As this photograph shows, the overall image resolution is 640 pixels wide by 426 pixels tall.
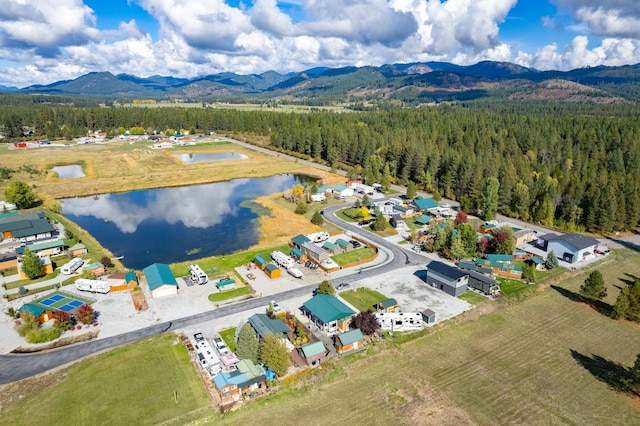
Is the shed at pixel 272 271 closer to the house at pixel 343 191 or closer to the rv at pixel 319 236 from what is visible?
the rv at pixel 319 236

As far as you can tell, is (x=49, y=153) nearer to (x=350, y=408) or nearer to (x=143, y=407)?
(x=143, y=407)

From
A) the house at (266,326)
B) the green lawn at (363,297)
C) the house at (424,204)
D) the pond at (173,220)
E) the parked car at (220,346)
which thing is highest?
the house at (424,204)

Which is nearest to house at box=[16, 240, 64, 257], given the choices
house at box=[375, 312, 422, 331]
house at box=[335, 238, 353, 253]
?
house at box=[335, 238, 353, 253]

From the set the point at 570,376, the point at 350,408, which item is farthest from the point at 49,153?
the point at 570,376

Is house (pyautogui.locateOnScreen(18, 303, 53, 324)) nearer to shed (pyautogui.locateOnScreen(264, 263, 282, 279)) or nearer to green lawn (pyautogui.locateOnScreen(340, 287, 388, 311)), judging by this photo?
shed (pyautogui.locateOnScreen(264, 263, 282, 279))

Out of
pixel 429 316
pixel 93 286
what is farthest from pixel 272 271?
pixel 93 286

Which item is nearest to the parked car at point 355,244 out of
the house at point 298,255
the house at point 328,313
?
the house at point 298,255
